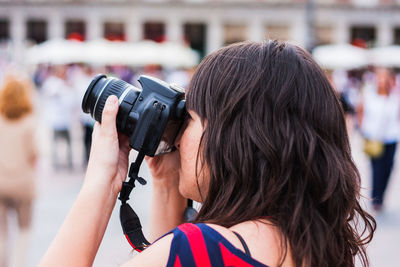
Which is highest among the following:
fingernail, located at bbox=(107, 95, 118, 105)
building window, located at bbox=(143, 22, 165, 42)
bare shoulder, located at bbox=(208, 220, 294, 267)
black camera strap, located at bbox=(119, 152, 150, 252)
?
fingernail, located at bbox=(107, 95, 118, 105)

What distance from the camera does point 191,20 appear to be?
42.2m

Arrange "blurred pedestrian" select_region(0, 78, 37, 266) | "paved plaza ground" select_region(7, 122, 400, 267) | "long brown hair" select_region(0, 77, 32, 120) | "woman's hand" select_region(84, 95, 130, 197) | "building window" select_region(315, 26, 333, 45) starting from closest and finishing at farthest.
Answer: "woman's hand" select_region(84, 95, 130, 197) → "blurred pedestrian" select_region(0, 78, 37, 266) → "long brown hair" select_region(0, 77, 32, 120) → "paved plaza ground" select_region(7, 122, 400, 267) → "building window" select_region(315, 26, 333, 45)

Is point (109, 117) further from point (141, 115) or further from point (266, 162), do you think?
point (266, 162)

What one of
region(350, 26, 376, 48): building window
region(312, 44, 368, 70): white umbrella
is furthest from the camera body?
region(350, 26, 376, 48): building window

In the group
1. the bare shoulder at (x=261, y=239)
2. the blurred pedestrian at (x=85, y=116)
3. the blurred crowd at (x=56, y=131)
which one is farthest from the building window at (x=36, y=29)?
the bare shoulder at (x=261, y=239)

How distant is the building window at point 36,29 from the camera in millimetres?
42344

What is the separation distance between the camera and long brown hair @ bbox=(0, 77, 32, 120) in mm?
4773

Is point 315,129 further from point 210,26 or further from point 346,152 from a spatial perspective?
point 210,26

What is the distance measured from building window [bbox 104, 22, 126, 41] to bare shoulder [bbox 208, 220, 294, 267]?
41675 mm

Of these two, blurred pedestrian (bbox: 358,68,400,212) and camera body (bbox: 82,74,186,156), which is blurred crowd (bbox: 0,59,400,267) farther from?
camera body (bbox: 82,74,186,156)

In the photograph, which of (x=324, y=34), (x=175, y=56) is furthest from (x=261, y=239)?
(x=324, y=34)

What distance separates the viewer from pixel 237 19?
42188 mm

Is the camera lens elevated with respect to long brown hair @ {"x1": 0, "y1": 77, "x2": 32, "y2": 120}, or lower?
elevated

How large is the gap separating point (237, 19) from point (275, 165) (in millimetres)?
41923
